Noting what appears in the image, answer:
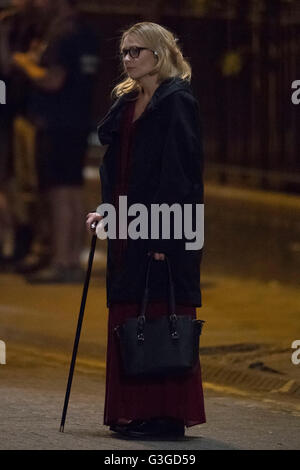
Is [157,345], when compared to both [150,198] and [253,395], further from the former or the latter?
[253,395]

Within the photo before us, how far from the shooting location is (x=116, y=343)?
7930 mm

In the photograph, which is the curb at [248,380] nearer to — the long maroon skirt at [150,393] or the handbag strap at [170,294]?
the long maroon skirt at [150,393]

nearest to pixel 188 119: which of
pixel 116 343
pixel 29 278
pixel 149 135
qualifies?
pixel 149 135

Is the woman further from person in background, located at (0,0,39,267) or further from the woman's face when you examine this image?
person in background, located at (0,0,39,267)

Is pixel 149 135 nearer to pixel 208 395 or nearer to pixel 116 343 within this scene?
pixel 116 343

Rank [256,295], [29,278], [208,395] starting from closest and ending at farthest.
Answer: [208,395] → [256,295] → [29,278]

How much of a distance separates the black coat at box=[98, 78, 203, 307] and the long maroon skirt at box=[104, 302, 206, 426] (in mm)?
64

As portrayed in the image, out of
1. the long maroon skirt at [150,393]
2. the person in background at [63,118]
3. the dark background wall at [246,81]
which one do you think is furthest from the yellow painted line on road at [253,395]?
the dark background wall at [246,81]

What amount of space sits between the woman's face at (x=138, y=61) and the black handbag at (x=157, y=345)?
105 cm

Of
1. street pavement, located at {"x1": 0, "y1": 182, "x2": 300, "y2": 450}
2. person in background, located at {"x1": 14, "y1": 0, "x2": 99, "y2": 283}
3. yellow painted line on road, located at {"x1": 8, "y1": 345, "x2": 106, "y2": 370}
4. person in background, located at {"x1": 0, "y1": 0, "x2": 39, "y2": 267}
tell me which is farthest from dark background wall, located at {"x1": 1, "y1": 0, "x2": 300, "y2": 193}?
yellow painted line on road, located at {"x1": 8, "y1": 345, "x2": 106, "y2": 370}

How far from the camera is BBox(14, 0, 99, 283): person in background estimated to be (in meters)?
13.5

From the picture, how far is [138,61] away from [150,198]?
24.4 inches

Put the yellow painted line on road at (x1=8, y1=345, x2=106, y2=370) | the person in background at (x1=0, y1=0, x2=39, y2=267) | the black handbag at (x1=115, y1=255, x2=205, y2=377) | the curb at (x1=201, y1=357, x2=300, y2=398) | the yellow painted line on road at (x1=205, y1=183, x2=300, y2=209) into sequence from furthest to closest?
1. the yellow painted line on road at (x1=205, y1=183, x2=300, y2=209)
2. the person in background at (x1=0, y1=0, x2=39, y2=267)
3. the yellow painted line on road at (x1=8, y1=345, x2=106, y2=370)
4. the curb at (x1=201, y1=357, x2=300, y2=398)
5. the black handbag at (x1=115, y1=255, x2=205, y2=377)
